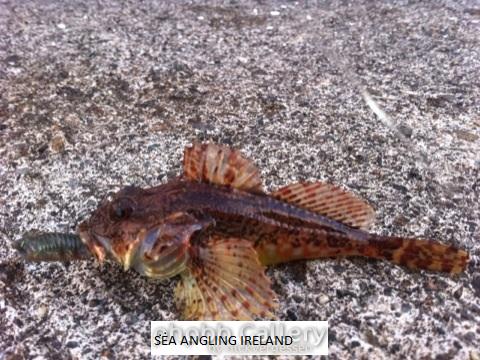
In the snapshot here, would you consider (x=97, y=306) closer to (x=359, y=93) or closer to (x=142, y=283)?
(x=142, y=283)

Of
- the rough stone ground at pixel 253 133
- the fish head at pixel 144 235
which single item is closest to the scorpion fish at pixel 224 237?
the fish head at pixel 144 235

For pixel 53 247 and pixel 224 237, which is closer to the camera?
pixel 224 237

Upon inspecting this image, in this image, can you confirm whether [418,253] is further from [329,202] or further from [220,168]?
[220,168]

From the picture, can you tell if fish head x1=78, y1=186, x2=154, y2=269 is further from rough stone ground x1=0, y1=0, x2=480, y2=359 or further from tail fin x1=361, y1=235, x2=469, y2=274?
tail fin x1=361, y1=235, x2=469, y2=274

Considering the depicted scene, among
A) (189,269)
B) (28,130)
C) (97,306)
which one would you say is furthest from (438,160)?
(28,130)

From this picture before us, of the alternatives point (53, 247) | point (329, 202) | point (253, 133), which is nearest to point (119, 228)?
point (53, 247)

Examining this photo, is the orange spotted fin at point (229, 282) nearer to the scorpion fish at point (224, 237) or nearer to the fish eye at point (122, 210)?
the scorpion fish at point (224, 237)

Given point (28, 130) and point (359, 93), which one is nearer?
point (28, 130)
